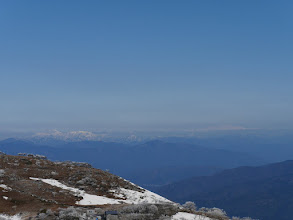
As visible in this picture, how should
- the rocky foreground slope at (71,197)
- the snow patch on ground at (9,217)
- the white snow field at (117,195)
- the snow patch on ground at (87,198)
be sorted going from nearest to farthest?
the snow patch on ground at (9,217) < the rocky foreground slope at (71,197) < the snow patch on ground at (87,198) < the white snow field at (117,195)

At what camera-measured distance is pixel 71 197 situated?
33.9 meters

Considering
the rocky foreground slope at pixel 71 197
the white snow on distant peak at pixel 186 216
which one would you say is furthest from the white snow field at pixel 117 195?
the white snow on distant peak at pixel 186 216

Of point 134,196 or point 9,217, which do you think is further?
point 134,196

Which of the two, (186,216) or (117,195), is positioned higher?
(186,216)

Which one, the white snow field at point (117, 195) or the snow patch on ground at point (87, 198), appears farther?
the white snow field at point (117, 195)

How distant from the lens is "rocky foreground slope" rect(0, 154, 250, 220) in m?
24.3

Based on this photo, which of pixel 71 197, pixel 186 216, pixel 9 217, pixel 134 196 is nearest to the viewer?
pixel 9 217

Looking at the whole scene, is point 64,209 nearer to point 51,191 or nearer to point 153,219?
point 153,219

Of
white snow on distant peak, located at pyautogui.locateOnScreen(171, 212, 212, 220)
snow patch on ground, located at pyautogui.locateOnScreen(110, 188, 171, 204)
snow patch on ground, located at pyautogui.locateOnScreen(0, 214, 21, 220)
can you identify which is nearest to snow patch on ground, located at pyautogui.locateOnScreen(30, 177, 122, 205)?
snow patch on ground, located at pyautogui.locateOnScreen(110, 188, 171, 204)

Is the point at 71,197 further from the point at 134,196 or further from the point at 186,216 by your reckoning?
the point at 186,216

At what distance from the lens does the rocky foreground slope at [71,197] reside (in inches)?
955

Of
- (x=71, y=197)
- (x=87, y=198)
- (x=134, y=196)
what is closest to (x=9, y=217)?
(x=71, y=197)

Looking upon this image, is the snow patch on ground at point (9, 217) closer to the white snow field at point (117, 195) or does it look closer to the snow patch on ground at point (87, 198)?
the snow patch on ground at point (87, 198)

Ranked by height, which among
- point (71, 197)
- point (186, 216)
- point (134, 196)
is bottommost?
point (134, 196)
